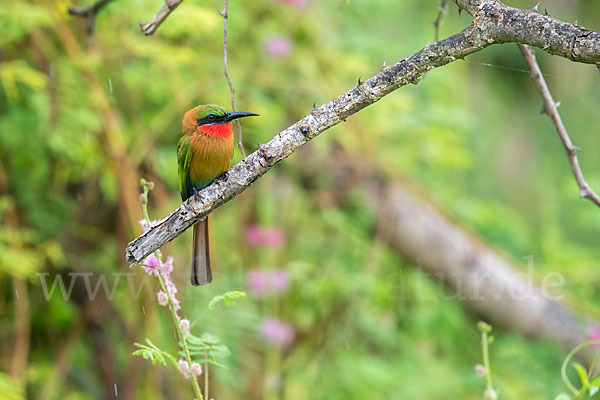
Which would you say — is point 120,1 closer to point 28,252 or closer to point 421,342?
point 28,252

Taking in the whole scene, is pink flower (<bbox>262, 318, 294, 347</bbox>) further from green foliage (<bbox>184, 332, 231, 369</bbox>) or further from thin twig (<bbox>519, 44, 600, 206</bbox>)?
thin twig (<bbox>519, 44, 600, 206</bbox>)

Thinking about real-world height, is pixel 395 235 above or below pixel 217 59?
below

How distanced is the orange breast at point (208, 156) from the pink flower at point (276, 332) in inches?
64.8

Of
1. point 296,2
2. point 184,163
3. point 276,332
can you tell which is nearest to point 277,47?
point 296,2

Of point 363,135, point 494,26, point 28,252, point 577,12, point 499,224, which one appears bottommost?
point 494,26

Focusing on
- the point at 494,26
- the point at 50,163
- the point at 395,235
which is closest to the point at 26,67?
the point at 50,163

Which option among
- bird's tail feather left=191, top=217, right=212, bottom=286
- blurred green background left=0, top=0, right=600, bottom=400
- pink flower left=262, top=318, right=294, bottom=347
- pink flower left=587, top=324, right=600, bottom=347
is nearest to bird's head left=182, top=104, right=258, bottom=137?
bird's tail feather left=191, top=217, right=212, bottom=286

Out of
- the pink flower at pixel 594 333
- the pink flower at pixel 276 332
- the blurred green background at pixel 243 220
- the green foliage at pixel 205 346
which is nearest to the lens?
the green foliage at pixel 205 346

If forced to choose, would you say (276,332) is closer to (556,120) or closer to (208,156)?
(208,156)

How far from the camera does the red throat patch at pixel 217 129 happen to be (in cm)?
188

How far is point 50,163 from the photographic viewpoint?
132 inches

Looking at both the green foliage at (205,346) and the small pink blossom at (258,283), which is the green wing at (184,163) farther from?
the small pink blossom at (258,283)

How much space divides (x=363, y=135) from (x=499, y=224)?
1187mm

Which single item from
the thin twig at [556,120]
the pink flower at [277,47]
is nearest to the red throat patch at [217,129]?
the thin twig at [556,120]
